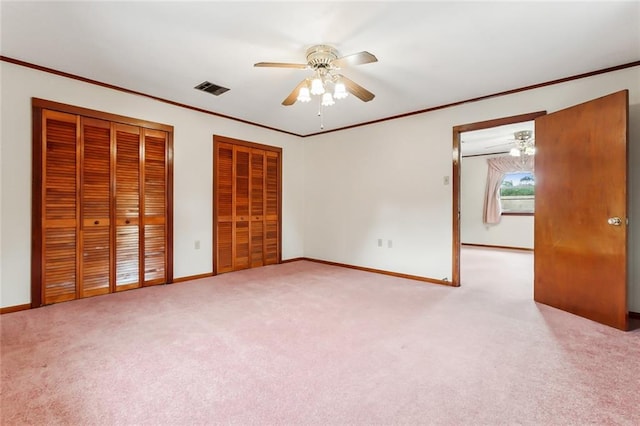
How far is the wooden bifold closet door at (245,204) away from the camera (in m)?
4.75


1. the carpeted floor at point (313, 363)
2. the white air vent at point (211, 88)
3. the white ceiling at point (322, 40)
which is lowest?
the carpeted floor at point (313, 363)

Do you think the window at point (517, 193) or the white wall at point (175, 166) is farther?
the window at point (517, 193)

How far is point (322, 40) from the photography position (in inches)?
100

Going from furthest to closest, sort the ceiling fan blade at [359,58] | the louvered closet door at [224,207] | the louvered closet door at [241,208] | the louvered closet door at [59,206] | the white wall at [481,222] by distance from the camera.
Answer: the white wall at [481,222] < the louvered closet door at [241,208] < the louvered closet door at [224,207] < the louvered closet door at [59,206] < the ceiling fan blade at [359,58]

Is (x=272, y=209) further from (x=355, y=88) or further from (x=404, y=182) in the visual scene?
(x=355, y=88)

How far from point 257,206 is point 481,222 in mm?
6097

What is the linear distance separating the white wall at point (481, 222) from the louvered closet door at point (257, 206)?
16.7ft

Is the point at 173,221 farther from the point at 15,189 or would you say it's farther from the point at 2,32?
the point at 2,32

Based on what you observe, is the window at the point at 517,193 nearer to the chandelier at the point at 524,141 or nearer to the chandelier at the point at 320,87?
the chandelier at the point at 524,141

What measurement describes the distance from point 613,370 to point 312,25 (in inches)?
124

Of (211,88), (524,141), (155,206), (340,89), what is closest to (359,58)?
(340,89)

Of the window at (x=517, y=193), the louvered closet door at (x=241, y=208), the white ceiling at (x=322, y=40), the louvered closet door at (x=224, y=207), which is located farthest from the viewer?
the window at (x=517, y=193)

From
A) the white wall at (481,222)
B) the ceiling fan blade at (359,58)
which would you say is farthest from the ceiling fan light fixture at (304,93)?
the white wall at (481,222)

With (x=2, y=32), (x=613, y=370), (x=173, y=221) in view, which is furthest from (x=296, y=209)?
(x=613, y=370)
